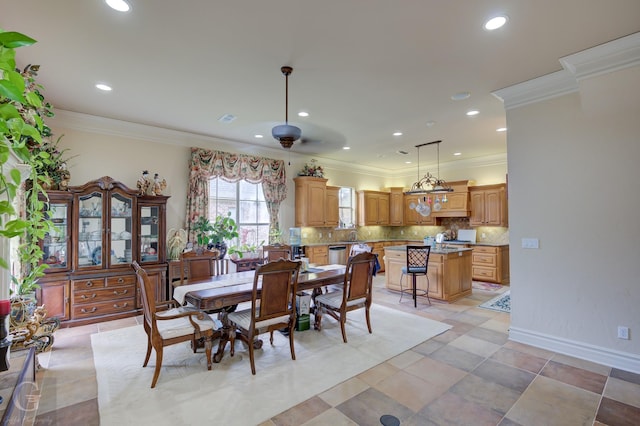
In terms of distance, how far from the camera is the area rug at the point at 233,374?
231 cm

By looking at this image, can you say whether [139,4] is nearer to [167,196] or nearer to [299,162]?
[167,196]

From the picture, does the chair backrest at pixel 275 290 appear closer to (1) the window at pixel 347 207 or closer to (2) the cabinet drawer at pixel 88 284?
(2) the cabinet drawer at pixel 88 284

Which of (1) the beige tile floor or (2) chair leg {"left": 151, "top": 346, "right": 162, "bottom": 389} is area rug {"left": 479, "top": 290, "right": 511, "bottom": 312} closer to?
(1) the beige tile floor

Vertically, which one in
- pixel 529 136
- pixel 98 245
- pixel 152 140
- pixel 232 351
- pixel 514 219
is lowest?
pixel 232 351

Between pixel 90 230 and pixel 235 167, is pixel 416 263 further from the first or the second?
pixel 90 230

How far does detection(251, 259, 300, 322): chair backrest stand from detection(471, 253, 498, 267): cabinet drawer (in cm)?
536

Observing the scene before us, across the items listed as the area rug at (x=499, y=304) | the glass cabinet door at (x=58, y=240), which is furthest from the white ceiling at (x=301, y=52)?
the area rug at (x=499, y=304)

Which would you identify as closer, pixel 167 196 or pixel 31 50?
→ pixel 31 50

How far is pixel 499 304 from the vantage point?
515cm

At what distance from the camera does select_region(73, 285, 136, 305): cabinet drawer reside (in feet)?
13.7

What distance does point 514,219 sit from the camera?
3730mm

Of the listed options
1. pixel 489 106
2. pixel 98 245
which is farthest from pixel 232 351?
pixel 489 106

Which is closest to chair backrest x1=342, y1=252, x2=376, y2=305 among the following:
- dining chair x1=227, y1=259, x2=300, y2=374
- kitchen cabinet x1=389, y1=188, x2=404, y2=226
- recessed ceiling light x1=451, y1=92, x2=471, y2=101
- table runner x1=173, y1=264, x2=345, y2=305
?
dining chair x1=227, y1=259, x2=300, y2=374

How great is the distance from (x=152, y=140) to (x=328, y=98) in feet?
10.5
